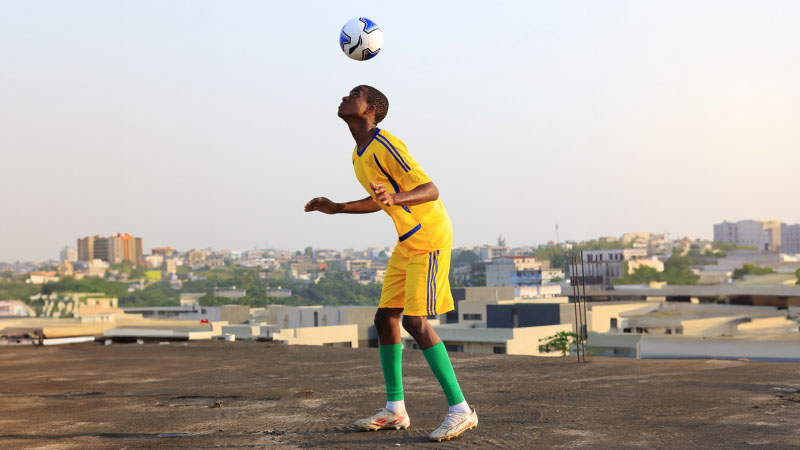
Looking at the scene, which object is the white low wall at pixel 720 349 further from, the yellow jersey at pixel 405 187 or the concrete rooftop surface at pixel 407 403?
the yellow jersey at pixel 405 187

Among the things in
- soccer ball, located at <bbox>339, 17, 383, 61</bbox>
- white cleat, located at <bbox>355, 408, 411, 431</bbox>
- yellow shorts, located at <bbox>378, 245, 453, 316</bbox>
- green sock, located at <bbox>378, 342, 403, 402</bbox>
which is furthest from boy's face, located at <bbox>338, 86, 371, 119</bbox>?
white cleat, located at <bbox>355, 408, 411, 431</bbox>

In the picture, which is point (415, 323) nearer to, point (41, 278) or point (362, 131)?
point (362, 131)

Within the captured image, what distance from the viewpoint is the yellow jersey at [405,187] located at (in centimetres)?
503

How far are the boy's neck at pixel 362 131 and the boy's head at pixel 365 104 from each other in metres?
0.05

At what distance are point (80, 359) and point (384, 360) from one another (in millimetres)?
7155

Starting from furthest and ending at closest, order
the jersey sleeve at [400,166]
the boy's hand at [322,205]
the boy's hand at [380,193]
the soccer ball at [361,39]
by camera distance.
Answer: the soccer ball at [361,39]
the boy's hand at [322,205]
the jersey sleeve at [400,166]
the boy's hand at [380,193]

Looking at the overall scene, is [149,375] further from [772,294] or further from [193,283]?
[193,283]

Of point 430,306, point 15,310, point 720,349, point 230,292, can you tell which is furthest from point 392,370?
point 230,292

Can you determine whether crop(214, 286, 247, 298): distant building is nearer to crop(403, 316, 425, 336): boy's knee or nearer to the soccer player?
the soccer player

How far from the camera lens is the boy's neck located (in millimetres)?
5288

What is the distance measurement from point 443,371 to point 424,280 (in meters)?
0.56

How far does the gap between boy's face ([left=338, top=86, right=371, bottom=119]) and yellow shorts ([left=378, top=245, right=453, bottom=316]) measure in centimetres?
88

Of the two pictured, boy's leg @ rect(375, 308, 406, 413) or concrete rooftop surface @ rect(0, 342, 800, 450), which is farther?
boy's leg @ rect(375, 308, 406, 413)

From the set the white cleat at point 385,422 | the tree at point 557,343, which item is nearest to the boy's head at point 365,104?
the white cleat at point 385,422
